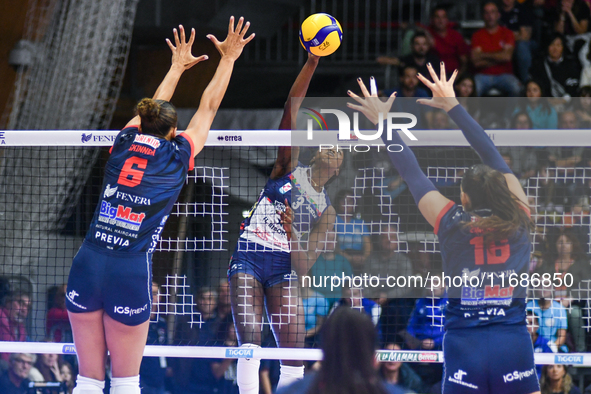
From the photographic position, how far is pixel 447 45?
959 cm

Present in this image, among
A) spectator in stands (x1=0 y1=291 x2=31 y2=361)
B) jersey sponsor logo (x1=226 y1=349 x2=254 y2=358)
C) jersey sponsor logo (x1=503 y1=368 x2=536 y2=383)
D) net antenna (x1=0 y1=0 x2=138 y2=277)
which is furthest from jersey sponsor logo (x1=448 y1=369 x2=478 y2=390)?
net antenna (x1=0 y1=0 x2=138 y2=277)

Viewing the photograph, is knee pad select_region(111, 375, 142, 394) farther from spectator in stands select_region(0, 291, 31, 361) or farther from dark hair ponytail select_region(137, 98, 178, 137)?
spectator in stands select_region(0, 291, 31, 361)

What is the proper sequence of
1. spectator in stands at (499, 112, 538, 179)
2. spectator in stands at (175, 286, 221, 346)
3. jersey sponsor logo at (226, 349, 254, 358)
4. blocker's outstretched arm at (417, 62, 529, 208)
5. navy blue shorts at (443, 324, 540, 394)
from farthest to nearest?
spectator in stands at (499, 112, 538, 179), spectator in stands at (175, 286, 221, 346), jersey sponsor logo at (226, 349, 254, 358), blocker's outstretched arm at (417, 62, 529, 208), navy blue shorts at (443, 324, 540, 394)

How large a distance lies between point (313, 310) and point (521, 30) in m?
5.61

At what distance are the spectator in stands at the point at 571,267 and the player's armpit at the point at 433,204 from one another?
2485 millimetres

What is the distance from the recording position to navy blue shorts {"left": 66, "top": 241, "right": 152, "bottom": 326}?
166 inches

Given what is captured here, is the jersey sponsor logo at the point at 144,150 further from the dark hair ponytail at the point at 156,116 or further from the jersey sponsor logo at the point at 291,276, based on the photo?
the jersey sponsor logo at the point at 291,276

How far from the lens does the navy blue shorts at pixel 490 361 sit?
12.6 ft

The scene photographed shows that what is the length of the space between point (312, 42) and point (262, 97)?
504cm

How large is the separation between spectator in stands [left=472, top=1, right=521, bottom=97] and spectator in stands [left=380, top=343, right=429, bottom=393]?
4312mm

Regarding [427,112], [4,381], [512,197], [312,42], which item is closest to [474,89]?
[427,112]

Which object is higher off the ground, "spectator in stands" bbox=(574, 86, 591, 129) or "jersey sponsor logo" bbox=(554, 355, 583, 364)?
"spectator in stands" bbox=(574, 86, 591, 129)

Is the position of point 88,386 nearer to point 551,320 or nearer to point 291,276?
point 291,276

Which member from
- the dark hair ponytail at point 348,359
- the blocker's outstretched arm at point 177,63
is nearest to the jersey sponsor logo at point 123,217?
the blocker's outstretched arm at point 177,63
